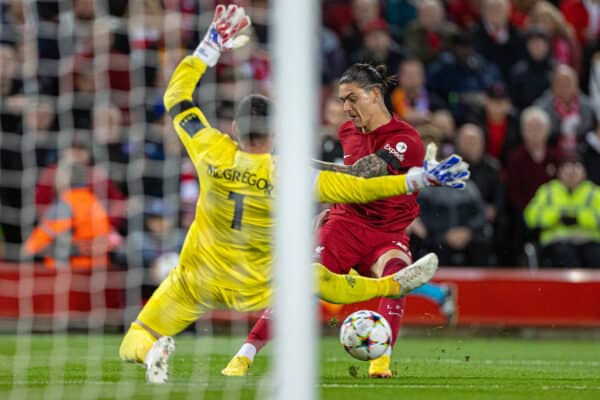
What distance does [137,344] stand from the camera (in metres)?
7.69

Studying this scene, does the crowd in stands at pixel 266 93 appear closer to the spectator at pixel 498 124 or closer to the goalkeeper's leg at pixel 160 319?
the spectator at pixel 498 124

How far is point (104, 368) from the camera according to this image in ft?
29.0

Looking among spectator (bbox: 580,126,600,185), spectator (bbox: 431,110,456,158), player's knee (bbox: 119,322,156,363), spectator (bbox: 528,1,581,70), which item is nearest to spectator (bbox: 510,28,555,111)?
spectator (bbox: 528,1,581,70)

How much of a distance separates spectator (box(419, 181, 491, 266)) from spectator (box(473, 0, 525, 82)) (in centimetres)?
238

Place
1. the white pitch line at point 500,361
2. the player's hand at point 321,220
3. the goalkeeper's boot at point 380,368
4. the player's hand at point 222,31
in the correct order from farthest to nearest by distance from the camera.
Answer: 1. the white pitch line at point 500,361
2. the player's hand at point 321,220
3. the goalkeeper's boot at point 380,368
4. the player's hand at point 222,31

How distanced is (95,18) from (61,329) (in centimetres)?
305

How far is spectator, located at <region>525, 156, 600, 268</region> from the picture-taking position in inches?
530

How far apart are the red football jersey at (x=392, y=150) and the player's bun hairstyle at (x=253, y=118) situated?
88 centimetres

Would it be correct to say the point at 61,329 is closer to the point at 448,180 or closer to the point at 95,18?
the point at 95,18

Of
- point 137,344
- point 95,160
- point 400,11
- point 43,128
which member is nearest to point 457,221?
point 400,11

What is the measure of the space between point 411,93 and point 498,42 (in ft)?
5.34

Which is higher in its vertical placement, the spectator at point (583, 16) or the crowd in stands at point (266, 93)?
the spectator at point (583, 16)

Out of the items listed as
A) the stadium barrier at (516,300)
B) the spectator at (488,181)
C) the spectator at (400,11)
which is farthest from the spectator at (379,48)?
the stadium barrier at (516,300)

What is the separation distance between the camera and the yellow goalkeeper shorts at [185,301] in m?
7.88
